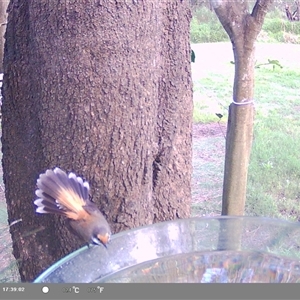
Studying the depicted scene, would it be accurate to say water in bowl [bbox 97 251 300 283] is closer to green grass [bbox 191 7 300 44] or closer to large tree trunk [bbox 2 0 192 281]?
large tree trunk [bbox 2 0 192 281]

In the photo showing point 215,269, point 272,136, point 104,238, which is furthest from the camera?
point 272,136

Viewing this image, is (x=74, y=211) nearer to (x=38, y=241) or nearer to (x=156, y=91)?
(x=38, y=241)

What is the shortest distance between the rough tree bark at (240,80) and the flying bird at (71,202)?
665 millimetres

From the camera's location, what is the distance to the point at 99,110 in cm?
130

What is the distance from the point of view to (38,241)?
1.52 meters

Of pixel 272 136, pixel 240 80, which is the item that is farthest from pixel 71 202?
pixel 272 136

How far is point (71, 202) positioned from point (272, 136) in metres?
2.20

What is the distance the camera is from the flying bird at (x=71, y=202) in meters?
1.29

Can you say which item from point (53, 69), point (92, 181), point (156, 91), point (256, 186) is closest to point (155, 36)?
point (156, 91)

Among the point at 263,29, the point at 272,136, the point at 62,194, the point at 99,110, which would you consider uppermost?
the point at 263,29

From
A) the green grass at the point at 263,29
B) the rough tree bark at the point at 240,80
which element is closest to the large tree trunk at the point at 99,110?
the rough tree bark at the point at 240,80

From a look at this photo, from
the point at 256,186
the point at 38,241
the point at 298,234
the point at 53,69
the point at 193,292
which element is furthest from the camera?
the point at 256,186

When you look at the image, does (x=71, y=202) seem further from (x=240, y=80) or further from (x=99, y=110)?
(x=240, y=80)

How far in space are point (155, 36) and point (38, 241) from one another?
615 millimetres
